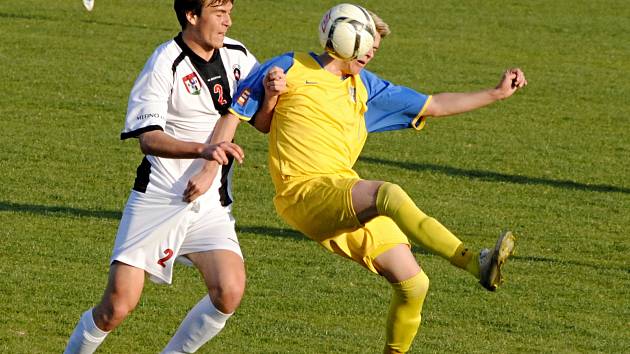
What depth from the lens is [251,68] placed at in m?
7.30

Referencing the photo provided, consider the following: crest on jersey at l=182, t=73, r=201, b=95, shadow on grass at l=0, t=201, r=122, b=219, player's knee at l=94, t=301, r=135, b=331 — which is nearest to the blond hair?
crest on jersey at l=182, t=73, r=201, b=95

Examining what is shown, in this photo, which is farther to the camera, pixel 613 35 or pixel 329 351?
pixel 613 35

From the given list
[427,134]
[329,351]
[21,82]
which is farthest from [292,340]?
[21,82]

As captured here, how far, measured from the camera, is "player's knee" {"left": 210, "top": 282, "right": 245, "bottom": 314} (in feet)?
22.4

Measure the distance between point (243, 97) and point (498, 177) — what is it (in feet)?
25.6

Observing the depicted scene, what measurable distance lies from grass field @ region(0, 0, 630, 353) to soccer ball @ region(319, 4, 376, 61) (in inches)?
83.4

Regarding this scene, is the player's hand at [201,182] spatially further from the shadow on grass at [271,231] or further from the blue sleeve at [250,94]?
the shadow on grass at [271,231]

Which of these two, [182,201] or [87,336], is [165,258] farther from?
[87,336]

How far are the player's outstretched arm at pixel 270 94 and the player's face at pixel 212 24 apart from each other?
0.32m

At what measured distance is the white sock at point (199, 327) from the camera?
7023 mm

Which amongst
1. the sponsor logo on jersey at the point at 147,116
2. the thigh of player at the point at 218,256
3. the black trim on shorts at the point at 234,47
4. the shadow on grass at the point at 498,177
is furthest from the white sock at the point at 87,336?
the shadow on grass at the point at 498,177

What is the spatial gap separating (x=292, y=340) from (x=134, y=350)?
1.00m

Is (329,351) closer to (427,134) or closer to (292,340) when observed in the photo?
(292,340)

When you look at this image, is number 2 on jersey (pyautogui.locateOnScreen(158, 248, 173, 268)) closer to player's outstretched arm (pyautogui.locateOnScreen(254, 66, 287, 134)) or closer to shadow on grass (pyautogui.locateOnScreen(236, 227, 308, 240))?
player's outstretched arm (pyautogui.locateOnScreen(254, 66, 287, 134))
